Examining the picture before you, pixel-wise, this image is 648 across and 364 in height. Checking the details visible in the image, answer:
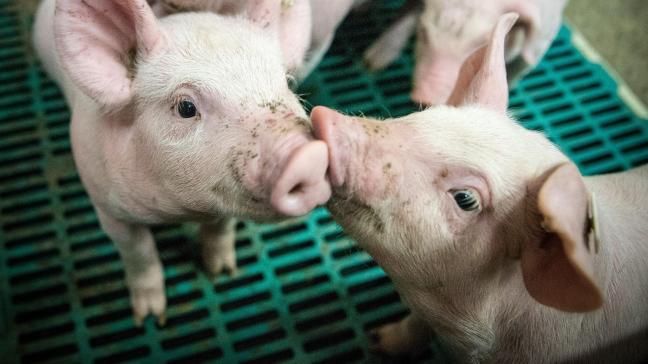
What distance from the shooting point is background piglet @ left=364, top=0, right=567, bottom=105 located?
2.16m

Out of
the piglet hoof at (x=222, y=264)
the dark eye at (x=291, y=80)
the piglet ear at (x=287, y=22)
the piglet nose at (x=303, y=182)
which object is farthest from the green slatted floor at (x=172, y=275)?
the piglet nose at (x=303, y=182)

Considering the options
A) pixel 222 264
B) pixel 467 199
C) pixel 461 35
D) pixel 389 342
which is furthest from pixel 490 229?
pixel 222 264

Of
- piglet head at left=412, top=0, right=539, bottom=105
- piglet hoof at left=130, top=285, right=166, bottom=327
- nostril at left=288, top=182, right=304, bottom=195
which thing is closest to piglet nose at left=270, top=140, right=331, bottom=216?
nostril at left=288, top=182, right=304, bottom=195

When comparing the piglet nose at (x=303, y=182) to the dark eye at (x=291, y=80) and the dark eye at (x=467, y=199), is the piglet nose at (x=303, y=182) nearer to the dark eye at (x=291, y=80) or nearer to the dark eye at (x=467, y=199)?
the dark eye at (x=467, y=199)

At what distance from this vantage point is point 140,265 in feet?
6.77

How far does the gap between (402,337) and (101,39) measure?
143 centimetres

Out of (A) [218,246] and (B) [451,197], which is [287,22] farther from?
(A) [218,246]

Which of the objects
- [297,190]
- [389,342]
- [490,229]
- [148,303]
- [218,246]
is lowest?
[389,342]

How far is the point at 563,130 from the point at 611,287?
1.45m

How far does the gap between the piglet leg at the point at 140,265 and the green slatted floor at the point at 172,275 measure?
0.24ft

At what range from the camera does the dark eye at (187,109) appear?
4.80 feet

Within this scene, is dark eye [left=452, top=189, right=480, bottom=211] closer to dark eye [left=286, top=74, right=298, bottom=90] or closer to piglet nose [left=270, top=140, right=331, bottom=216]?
piglet nose [left=270, top=140, right=331, bottom=216]

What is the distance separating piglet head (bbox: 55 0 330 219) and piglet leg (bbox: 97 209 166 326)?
35cm

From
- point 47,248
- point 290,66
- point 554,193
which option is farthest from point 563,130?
point 47,248
